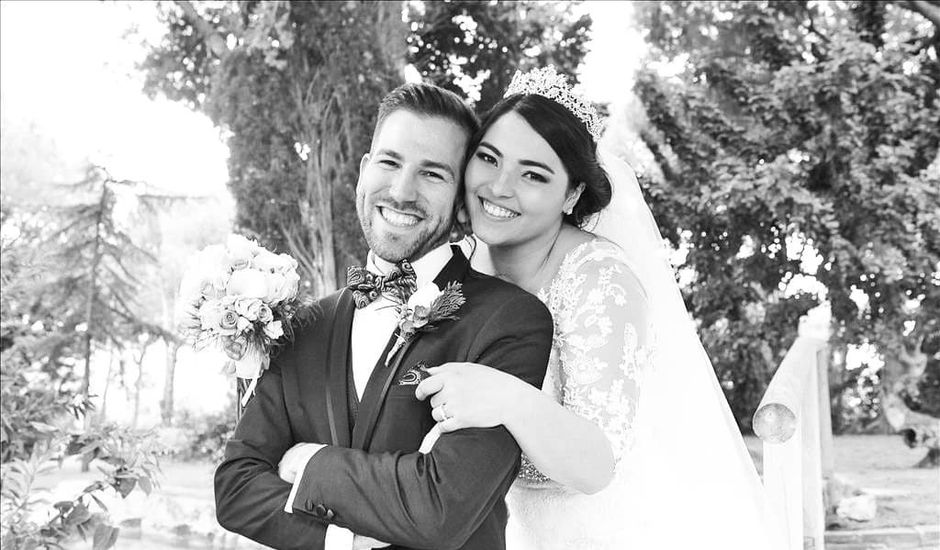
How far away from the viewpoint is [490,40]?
8.31 meters

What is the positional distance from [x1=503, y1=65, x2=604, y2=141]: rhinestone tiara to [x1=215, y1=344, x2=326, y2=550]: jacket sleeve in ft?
2.68

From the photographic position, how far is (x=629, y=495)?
78.5 inches

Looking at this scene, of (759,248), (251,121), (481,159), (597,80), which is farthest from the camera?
(597,80)

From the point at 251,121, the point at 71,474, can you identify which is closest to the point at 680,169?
the point at 251,121

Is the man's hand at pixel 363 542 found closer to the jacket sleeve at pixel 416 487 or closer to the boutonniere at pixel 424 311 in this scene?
the jacket sleeve at pixel 416 487

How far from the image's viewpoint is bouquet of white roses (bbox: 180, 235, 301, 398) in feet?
4.86

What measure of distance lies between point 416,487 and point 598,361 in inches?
20.1

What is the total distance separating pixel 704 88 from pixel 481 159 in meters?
7.69

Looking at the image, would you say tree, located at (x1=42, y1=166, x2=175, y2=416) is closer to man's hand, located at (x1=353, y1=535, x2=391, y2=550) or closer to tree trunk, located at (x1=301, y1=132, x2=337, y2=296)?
tree trunk, located at (x1=301, y1=132, x2=337, y2=296)

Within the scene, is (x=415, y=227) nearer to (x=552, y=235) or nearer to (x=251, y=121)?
(x=552, y=235)

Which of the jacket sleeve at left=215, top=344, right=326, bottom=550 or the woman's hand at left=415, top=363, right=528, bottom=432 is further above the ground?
the woman's hand at left=415, top=363, right=528, bottom=432

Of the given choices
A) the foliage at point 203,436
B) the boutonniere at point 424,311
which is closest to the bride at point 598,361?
the boutonniere at point 424,311

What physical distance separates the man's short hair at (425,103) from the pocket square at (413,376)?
51cm

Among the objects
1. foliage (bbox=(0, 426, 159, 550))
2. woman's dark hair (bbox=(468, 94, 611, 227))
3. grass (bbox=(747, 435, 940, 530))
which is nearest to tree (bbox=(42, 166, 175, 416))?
foliage (bbox=(0, 426, 159, 550))
